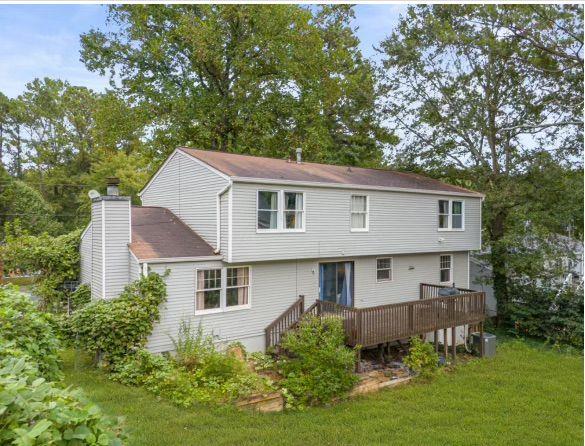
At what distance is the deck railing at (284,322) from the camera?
43.3ft

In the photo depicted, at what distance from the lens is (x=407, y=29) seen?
2094 cm

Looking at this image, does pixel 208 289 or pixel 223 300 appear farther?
pixel 223 300

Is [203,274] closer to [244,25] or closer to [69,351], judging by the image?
[69,351]

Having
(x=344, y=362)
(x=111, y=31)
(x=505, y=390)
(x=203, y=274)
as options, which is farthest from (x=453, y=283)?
(x=111, y=31)

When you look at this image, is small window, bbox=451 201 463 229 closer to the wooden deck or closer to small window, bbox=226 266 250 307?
the wooden deck

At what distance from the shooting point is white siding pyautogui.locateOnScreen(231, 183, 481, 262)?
12.3m

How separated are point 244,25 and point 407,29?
8.01 m

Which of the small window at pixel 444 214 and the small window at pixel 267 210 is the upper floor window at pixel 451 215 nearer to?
the small window at pixel 444 214

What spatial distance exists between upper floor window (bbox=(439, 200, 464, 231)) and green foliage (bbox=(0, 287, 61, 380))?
15.0m

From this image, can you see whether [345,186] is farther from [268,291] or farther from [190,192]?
[190,192]

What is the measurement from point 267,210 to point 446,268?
9008 mm

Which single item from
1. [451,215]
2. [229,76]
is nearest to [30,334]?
[451,215]

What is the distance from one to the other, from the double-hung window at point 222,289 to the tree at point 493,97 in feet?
37.0

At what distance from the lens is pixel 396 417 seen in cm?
977
